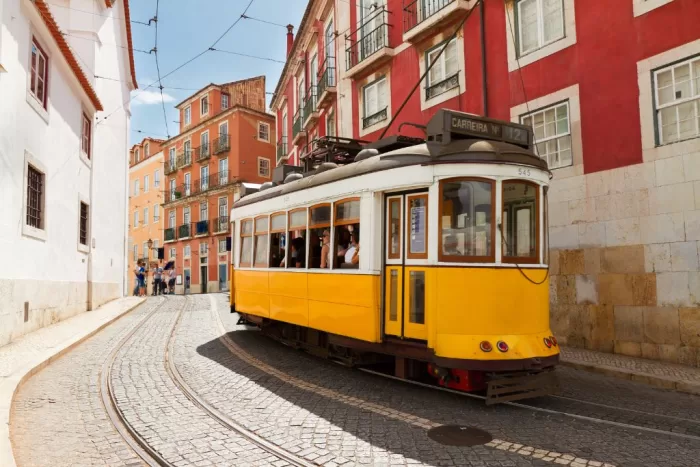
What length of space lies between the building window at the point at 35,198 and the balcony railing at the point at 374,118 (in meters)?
9.50

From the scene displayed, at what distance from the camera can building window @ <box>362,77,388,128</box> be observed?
656 inches

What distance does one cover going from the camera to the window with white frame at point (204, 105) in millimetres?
43812

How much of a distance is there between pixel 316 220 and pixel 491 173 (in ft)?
9.26

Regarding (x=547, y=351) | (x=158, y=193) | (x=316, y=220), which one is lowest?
(x=547, y=351)

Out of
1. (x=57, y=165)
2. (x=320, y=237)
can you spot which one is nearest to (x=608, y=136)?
(x=320, y=237)

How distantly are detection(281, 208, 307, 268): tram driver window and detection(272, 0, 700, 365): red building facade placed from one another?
4.75 metres

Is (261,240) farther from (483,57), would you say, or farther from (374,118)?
(374,118)

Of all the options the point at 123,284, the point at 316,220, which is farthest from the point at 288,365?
the point at 123,284

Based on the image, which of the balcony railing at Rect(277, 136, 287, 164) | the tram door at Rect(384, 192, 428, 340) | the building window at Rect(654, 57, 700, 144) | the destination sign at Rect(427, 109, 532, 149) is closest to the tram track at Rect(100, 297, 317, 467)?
the tram door at Rect(384, 192, 428, 340)

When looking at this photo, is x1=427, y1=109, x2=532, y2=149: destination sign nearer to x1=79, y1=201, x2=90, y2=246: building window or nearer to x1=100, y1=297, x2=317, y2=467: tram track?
x1=100, y1=297, x2=317, y2=467: tram track

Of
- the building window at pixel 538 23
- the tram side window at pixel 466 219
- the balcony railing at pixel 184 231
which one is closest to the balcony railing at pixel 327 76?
the building window at pixel 538 23

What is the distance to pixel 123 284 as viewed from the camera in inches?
952

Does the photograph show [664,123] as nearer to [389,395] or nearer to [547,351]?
[547,351]

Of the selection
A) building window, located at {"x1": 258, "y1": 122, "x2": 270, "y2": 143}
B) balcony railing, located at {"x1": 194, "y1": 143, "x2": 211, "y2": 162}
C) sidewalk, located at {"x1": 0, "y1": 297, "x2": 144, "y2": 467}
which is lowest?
sidewalk, located at {"x1": 0, "y1": 297, "x2": 144, "y2": 467}
